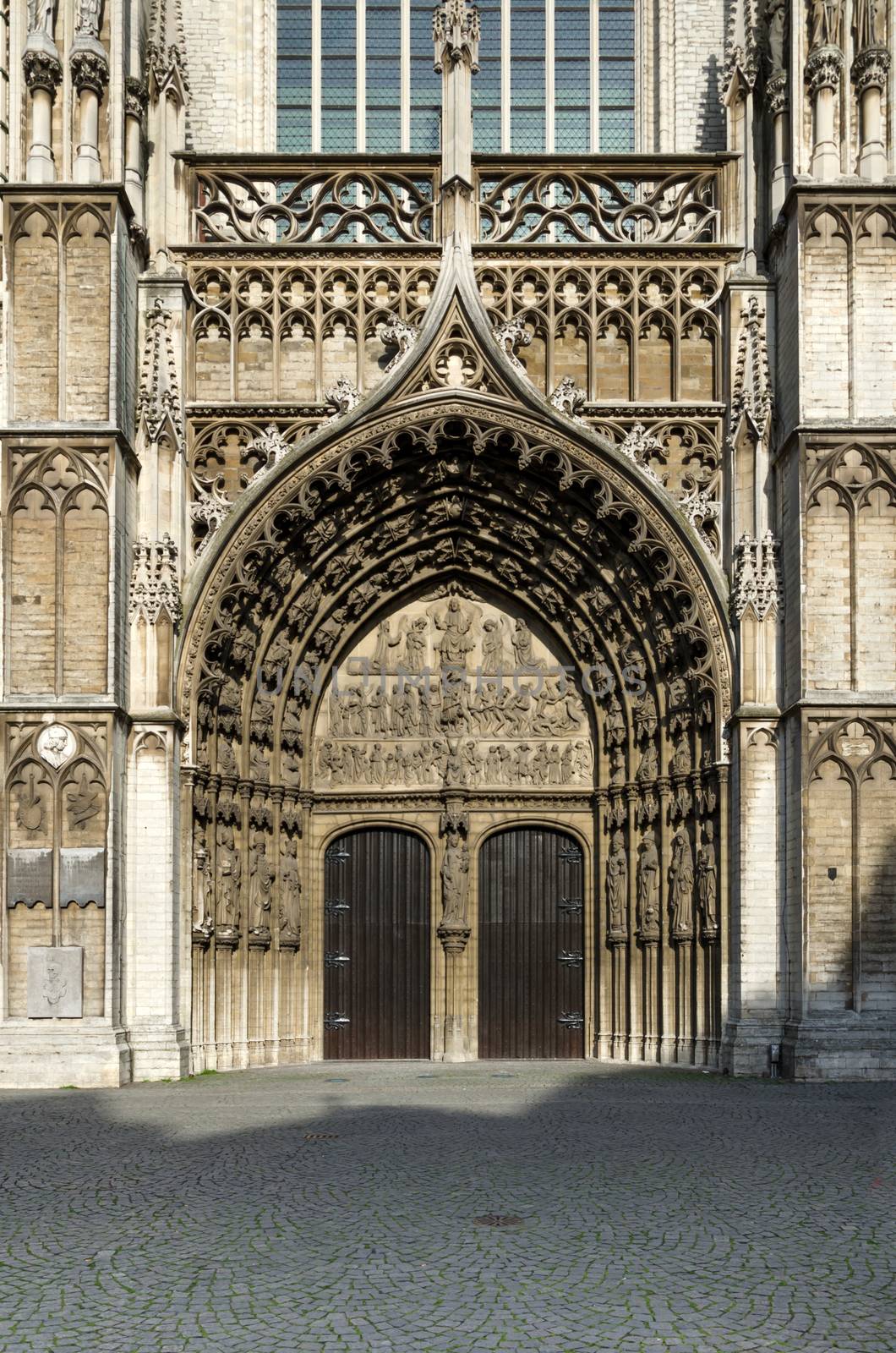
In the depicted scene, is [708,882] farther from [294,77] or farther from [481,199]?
[294,77]

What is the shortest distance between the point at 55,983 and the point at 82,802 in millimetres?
1836

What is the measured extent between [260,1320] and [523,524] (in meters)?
13.8

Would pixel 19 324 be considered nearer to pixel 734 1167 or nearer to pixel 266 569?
pixel 266 569

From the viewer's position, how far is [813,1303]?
773 cm

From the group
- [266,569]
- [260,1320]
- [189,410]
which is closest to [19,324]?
[189,410]

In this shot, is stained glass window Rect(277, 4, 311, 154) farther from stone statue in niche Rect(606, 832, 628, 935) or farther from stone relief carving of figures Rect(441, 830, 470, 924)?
stone statue in niche Rect(606, 832, 628, 935)

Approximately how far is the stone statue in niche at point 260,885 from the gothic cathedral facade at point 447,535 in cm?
6

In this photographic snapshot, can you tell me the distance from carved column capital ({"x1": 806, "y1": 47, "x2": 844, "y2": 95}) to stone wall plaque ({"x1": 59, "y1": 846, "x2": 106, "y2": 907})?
11.3 metres

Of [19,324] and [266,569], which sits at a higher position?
[19,324]

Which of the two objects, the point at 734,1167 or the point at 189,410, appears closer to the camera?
the point at 734,1167

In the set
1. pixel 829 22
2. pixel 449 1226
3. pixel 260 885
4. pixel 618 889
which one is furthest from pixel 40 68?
pixel 449 1226

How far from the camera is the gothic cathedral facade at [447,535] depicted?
1748cm

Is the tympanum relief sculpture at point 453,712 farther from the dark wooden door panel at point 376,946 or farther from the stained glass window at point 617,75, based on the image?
the stained glass window at point 617,75

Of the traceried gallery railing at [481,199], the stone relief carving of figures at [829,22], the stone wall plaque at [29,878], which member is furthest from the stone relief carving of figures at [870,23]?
the stone wall plaque at [29,878]
